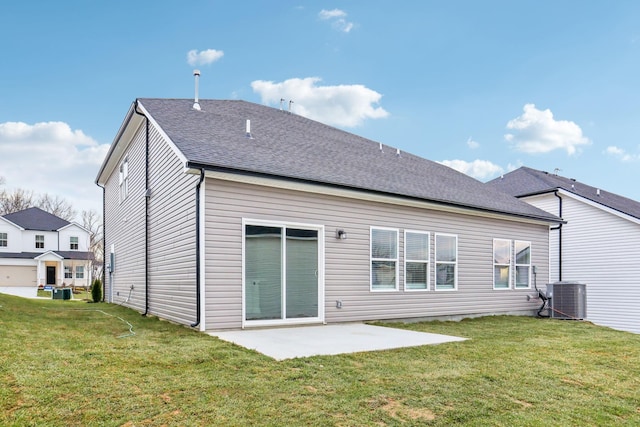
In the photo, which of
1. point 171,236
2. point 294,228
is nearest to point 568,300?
point 294,228

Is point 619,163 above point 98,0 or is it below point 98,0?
below

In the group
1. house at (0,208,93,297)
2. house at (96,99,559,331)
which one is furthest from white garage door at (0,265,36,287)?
house at (96,99,559,331)

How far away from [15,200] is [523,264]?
42.8m

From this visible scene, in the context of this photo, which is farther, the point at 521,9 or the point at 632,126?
the point at 632,126

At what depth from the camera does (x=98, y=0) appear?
11.9 metres

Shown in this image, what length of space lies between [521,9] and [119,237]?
47.2 feet

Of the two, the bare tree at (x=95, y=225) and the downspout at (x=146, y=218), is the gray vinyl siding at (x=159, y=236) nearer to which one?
the downspout at (x=146, y=218)

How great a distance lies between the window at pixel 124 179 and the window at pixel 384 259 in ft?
24.4

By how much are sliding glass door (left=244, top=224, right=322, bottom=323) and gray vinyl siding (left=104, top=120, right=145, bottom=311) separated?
4.34 meters

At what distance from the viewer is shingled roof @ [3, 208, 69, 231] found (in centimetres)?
3281

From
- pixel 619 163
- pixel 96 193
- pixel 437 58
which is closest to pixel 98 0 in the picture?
pixel 437 58

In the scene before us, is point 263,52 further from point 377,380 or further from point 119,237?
point 377,380

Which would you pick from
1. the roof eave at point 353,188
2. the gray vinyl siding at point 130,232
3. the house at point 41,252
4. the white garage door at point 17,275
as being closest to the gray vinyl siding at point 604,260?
the roof eave at point 353,188

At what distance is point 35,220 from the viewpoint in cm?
3375
